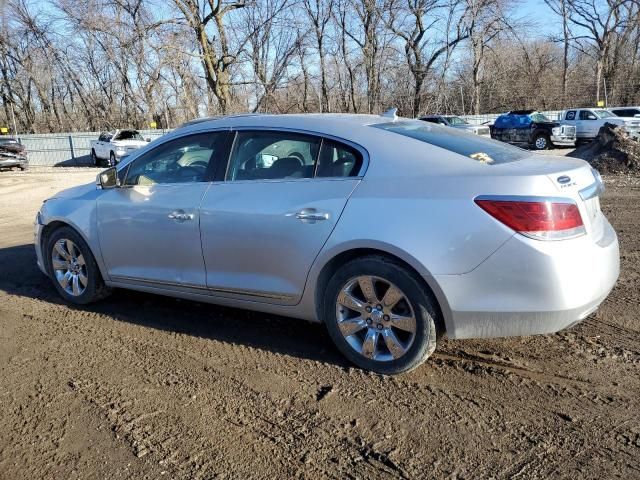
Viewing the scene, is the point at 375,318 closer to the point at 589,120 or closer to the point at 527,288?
the point at 527,288

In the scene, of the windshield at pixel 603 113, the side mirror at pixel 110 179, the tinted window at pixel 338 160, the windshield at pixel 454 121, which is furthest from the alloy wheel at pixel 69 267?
the windshield at pixel 603 113

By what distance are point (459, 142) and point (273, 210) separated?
1316 millimetres

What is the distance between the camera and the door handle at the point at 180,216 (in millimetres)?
4139

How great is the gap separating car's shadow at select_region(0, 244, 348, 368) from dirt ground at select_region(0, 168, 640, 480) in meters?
0.02

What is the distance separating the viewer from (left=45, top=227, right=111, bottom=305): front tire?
495 centimetres

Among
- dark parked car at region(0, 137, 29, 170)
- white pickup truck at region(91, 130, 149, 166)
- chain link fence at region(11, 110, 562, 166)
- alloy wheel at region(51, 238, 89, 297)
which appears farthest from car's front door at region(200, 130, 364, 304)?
chain link fence at region(11, 110, 562, 166)

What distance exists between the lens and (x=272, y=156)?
4004 millimetres

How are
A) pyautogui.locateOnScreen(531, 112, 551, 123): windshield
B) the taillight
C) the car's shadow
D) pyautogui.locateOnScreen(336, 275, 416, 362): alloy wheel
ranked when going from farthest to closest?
pyautogui.locateOnScreen(531, 112, 551, 123): windshield → the car's shadow → pyautogui.locateOnScreen(336, 275, 416, 362): alloy wheel → the taillight

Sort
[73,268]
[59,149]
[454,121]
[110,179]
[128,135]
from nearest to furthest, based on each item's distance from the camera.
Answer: [110,179], [73,268], [454,121], [128,135], [59,149]

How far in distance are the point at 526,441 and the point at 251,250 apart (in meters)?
2.03

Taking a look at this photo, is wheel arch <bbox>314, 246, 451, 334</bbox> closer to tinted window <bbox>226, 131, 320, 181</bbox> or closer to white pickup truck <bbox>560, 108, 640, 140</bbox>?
tinted window <bbox>226, 131, 320, 181</bbox>

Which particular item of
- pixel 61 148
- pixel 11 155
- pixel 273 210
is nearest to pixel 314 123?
pixel 273 210

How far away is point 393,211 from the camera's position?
332 centimetres

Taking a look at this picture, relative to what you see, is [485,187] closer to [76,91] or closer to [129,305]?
[129,305]
